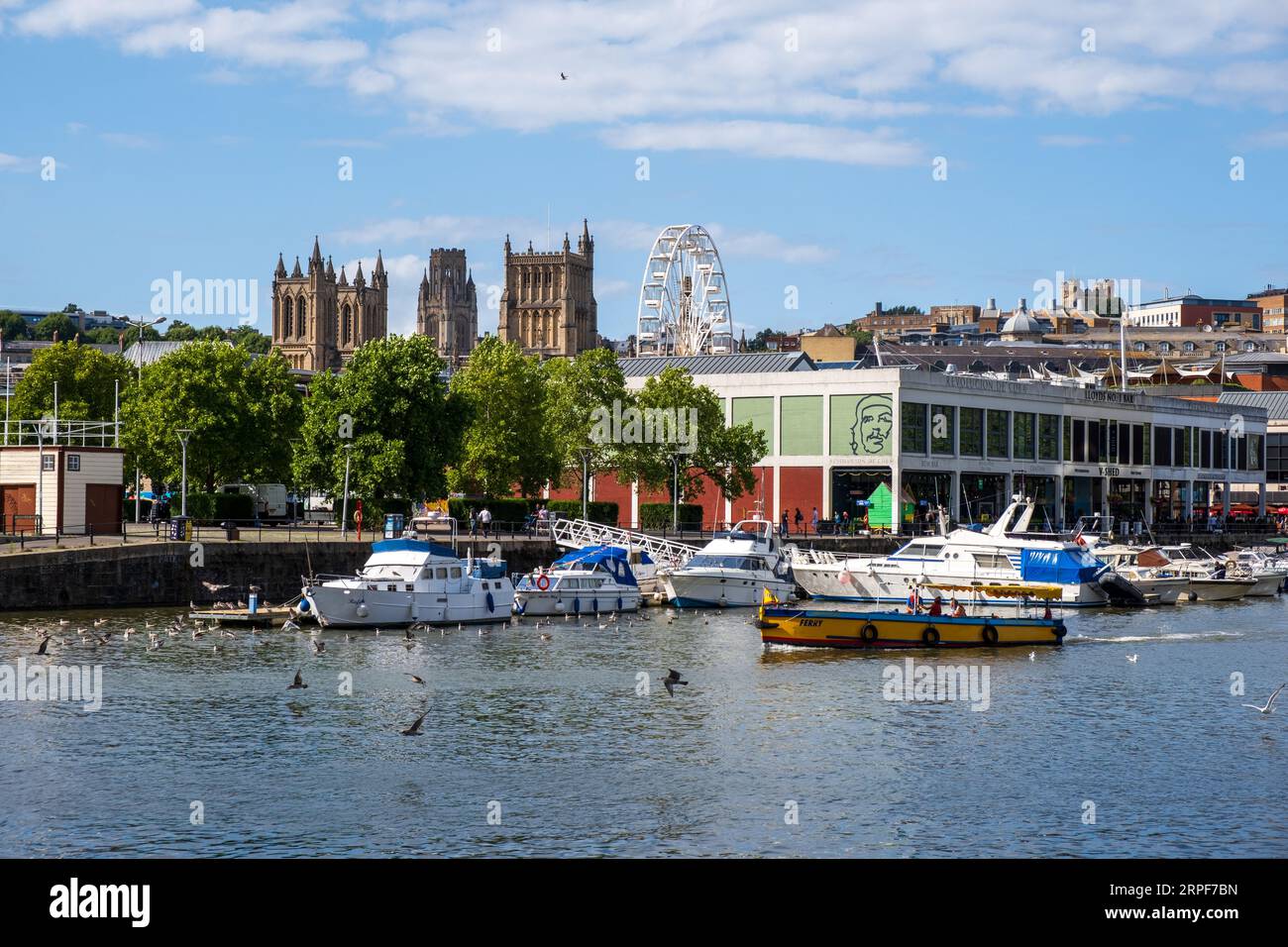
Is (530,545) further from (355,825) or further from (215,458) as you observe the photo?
(355,825)

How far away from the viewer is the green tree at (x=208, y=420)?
10188 centimetres

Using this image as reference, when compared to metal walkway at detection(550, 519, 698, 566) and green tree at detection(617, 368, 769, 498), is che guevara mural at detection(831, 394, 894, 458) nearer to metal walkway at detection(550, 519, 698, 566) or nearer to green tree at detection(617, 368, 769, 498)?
green tree at detection(617, 368, 769, 498)

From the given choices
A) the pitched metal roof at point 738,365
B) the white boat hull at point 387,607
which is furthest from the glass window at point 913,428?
the white boat hull at point 387,607

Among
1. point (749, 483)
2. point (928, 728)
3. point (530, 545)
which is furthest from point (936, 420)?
point (928, 728)

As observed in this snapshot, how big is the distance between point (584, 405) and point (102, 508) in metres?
40.2

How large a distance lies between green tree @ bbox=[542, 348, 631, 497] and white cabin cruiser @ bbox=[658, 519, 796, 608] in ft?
91.5

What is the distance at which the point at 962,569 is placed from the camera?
78.3m

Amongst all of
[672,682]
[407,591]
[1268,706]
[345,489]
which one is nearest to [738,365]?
[345,489]
